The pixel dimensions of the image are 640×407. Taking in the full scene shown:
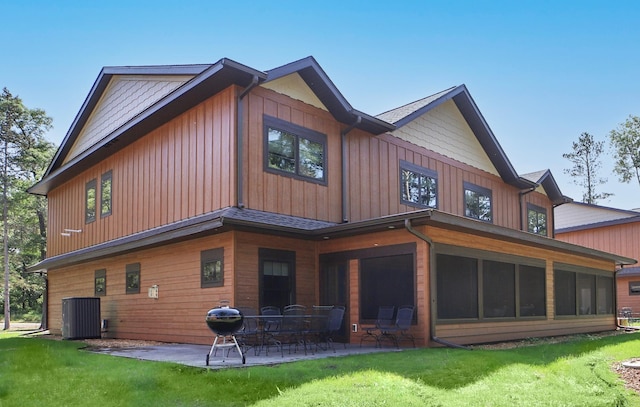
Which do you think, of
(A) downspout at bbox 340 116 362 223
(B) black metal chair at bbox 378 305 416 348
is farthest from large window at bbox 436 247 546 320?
(A) downspout at bbox 340 116 362 223

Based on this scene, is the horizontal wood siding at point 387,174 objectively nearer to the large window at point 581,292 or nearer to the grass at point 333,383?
the large window at point 581,292

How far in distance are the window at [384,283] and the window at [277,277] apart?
1444mm

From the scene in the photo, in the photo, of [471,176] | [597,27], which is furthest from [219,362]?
[471,176]

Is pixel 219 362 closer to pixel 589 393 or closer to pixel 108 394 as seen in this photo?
pixel 108 394

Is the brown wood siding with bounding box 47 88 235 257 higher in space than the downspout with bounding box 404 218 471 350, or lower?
higher

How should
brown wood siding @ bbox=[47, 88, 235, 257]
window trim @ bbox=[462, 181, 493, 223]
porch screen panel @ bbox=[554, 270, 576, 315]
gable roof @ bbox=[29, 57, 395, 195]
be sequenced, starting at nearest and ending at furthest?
gable roof @ bbox=[29, 57, 395, 195] < brown wood siding @ bbox=[47, 88, 235, 257] < porch screen panel @ bbox=[554, 270, 576, 315] < window trim @ bbox=[462, 181, 493, 223]

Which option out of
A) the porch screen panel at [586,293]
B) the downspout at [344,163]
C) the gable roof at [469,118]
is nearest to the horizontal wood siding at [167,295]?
the downspout at [344,163]

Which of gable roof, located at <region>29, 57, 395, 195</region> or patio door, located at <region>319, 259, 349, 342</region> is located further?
patio door, located at <region>319, 259, 349, 342</region>

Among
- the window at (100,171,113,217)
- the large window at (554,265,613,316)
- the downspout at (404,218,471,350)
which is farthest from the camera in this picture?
the window at (100,171,113,217)

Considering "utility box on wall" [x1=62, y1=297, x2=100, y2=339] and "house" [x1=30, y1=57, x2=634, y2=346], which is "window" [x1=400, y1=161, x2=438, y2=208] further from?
"utility box on wall" [x1=62, y1=297, x2=100, y2=339]

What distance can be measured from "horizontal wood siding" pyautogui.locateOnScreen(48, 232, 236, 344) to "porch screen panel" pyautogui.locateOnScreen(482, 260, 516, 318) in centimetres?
527

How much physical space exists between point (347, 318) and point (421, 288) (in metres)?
1.98

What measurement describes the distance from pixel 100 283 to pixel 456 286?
33.0ft

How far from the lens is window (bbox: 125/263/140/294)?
46.7 ft
